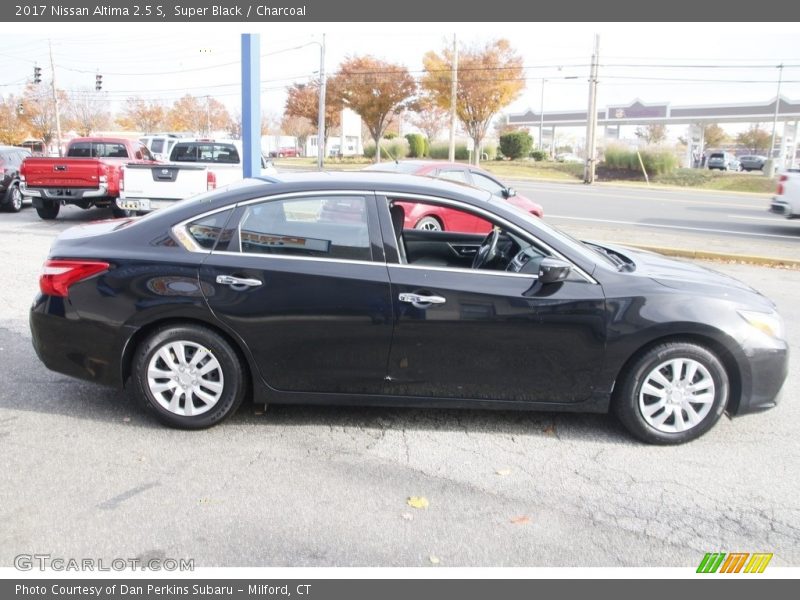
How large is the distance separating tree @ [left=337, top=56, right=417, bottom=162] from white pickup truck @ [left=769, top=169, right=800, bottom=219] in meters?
32.0

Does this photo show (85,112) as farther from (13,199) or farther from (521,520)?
(521,520)

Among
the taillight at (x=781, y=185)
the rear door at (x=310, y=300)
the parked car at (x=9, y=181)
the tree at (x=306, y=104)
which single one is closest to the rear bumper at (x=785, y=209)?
the taillight at (x=781, y=185)

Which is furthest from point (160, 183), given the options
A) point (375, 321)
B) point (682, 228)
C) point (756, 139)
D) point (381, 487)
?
point (756, 139)

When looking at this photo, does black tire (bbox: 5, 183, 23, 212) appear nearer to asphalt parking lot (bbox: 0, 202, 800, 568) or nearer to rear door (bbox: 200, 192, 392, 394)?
asphalt parking lot (bbox: 0, 202, 800, 568)

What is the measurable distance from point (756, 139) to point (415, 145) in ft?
156

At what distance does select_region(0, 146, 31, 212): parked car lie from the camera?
1609 cm

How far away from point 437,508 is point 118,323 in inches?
89.7

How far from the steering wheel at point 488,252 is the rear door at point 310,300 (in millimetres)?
1032

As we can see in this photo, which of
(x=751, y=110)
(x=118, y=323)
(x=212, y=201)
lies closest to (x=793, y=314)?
(x=212, y=201)

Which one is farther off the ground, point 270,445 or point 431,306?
point 431,306

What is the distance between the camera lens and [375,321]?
4.27 metres

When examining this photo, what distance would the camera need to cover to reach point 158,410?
4.42m

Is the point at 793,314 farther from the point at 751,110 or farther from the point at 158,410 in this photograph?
the point at 751,110

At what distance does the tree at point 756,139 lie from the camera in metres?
78.7
